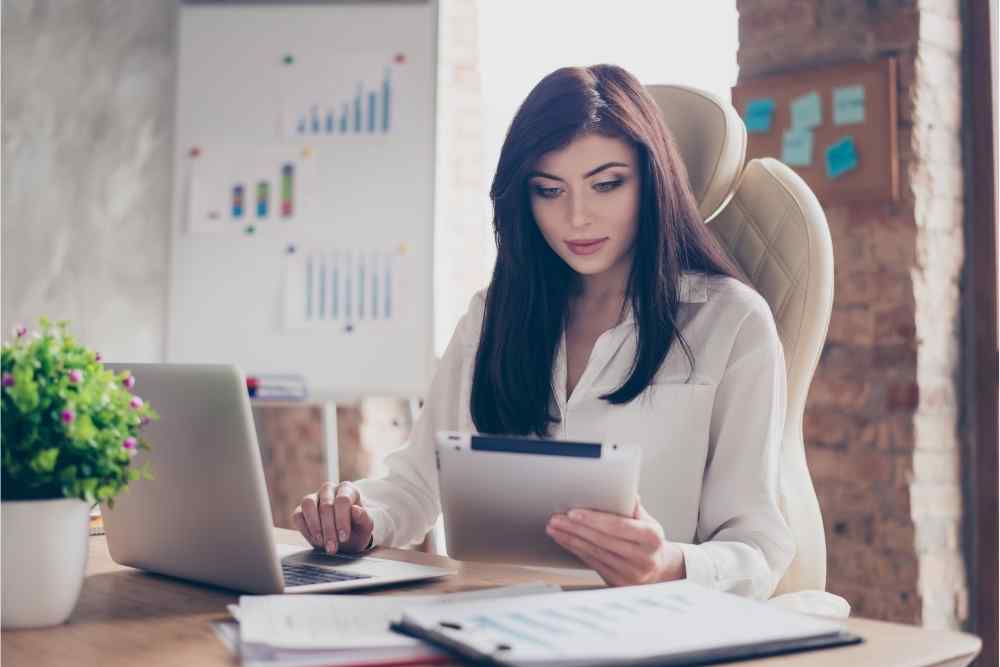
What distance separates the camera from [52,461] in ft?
2.74

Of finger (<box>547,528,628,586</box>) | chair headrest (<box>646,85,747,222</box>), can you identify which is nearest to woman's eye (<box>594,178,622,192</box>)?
chair headrest (<box>646,85,747,222</box>)

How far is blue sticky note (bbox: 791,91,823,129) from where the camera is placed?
2371 millimetres

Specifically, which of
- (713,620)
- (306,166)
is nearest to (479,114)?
(306,166)

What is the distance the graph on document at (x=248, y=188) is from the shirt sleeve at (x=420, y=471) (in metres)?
1.14

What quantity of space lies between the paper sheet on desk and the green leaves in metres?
0.16

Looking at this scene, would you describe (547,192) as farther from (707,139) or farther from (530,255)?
(707,139)

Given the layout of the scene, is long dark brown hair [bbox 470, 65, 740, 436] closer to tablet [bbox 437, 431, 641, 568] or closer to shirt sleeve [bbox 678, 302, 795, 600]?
shirt sleeve [bbox 678, 302, 795, 600]

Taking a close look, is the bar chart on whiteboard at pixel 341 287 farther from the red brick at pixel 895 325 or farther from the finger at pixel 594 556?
the finger at pixel 594 556

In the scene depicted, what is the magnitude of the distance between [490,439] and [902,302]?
1543mm

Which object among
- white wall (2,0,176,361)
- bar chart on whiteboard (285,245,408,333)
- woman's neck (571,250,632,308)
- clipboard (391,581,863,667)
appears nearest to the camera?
clipboard (391,581,863,667)

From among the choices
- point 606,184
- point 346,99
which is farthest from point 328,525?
point 346,99

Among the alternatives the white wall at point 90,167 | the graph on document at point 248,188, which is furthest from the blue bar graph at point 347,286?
the white wall at point 90,167

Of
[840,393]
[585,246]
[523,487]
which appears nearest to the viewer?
[523,487]

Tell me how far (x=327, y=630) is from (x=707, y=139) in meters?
0.98
